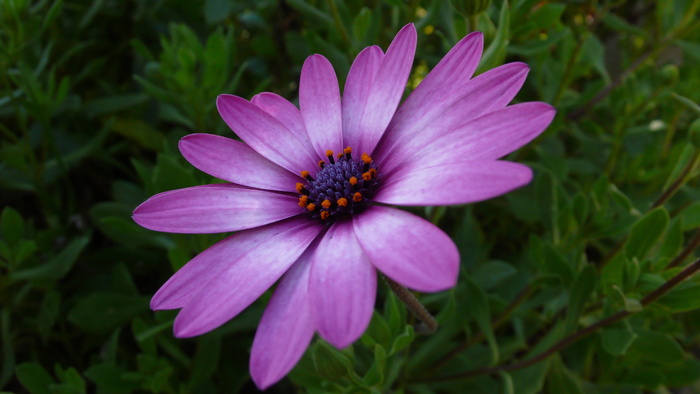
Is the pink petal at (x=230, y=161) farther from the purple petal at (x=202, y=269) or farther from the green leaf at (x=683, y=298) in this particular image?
the green leaf at (x=683, y=298)

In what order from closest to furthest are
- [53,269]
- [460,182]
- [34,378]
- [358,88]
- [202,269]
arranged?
[460,182]
[202,269]
[358,88]
[34,378]
[53,269]

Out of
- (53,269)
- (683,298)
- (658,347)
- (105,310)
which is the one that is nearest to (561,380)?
(658,347)

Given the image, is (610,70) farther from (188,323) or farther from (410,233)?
(188,323)

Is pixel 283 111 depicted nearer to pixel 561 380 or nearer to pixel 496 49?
pixel 496 49

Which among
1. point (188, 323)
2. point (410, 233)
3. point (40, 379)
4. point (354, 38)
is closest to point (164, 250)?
point (40, 379)

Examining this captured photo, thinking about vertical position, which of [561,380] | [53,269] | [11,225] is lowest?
[561,380]

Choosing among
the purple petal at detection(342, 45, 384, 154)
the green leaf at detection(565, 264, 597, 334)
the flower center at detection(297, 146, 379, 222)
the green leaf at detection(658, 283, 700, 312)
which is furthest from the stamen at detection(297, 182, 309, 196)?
the green leaf at detection(658, 283, 700, 312)

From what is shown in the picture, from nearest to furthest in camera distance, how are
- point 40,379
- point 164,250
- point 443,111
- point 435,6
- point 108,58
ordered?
point 443,111 → point 40,379 → point 435,6 → point 164,250 → point 108,58
